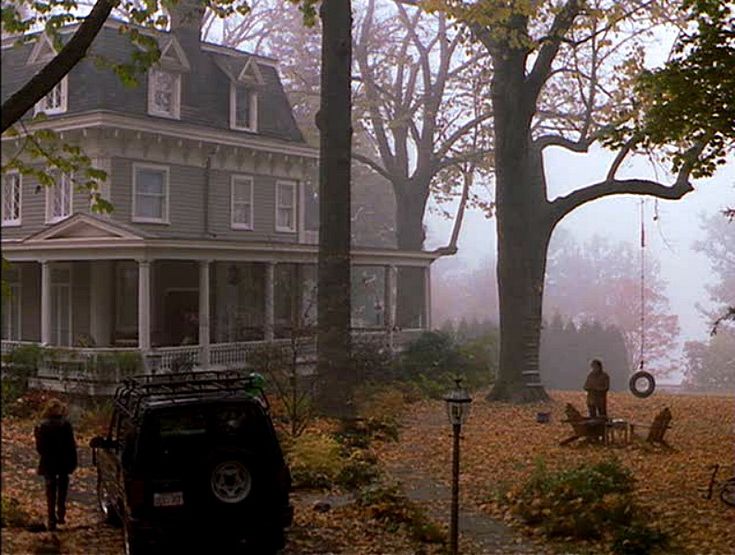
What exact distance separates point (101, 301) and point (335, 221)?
15.7 feet

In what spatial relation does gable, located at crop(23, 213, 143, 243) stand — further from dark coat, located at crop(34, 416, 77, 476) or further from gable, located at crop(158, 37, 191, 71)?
dark coat, located at crop(34, 416, 77, 476)

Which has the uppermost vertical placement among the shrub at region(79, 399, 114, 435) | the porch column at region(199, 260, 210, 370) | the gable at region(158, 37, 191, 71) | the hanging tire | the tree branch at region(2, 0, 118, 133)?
the gable at region(158, 37, 191, 71)

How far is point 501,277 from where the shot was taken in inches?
713

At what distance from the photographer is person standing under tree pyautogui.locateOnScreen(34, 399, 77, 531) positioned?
747 centimetres

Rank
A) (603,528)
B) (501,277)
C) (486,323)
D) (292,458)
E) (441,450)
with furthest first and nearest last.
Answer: (486,323) < (501,277) < (441,450) < (292,458) < (603,528)

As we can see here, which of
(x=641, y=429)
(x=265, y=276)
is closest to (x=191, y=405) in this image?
(x=641, y=429)

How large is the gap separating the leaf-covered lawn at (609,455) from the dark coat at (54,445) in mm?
4023

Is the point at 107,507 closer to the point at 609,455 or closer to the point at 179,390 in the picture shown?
the point at 179,390

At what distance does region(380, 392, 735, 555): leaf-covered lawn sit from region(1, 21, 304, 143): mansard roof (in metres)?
7.67

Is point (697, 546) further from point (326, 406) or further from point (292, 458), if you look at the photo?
point (326, 406)

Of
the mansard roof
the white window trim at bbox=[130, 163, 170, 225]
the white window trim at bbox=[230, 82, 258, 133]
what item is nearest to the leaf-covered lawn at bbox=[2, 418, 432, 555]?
the white window trim at bbox=[130, 163, 170, 225]

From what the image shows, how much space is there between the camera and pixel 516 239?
17.9m

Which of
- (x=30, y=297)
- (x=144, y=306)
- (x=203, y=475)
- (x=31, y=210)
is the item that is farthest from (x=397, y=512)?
(x=31, y=210)

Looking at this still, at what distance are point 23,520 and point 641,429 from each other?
9386 millimetres
